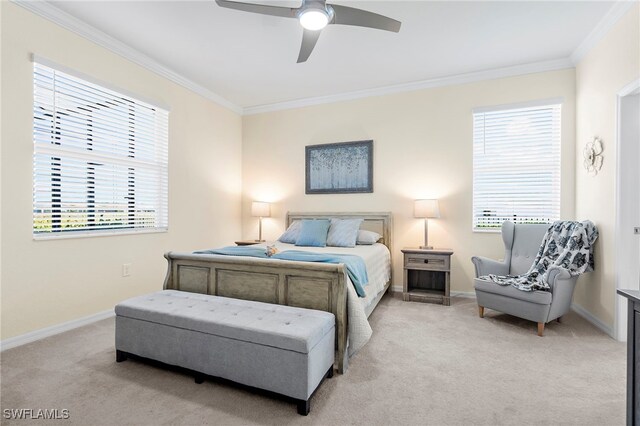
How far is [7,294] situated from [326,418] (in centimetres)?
274

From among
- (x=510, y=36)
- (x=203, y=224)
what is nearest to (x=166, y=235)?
(x=203, y=224)

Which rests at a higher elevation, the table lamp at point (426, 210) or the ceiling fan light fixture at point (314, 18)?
the ceiling fan light fixture at point (314, 18)

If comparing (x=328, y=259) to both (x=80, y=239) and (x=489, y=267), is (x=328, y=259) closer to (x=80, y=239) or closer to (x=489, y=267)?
(x=489, y=267)

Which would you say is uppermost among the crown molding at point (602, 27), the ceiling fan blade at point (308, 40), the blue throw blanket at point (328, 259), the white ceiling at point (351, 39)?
the white ceiling at point (351, 39)

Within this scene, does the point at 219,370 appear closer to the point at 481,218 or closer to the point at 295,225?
the point at 295,225

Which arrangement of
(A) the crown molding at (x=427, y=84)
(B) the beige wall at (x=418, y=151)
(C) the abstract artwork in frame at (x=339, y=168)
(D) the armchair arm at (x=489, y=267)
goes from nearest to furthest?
(D) the armchair arm at (x=489, y=267) → (A) the crown molding at (x=427, y=84) → (B) the beige wall at (x=418, y=151) → (C) the abstract artwork in frame at (x=339, y=168)

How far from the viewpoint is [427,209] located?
156 inches

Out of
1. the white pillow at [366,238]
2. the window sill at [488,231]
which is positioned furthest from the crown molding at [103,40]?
the window sill at [488,231]

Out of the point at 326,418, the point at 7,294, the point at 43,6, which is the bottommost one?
the point at 326,418

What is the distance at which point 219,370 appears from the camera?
1949 millimetres

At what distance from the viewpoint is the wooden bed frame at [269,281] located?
7.09ft

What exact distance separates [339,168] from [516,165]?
2328mm

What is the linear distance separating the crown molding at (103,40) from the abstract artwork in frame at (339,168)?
1.90m

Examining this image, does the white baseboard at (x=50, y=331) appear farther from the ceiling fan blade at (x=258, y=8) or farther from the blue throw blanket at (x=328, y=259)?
the ceiling fan blade at (x=258, y=8)
